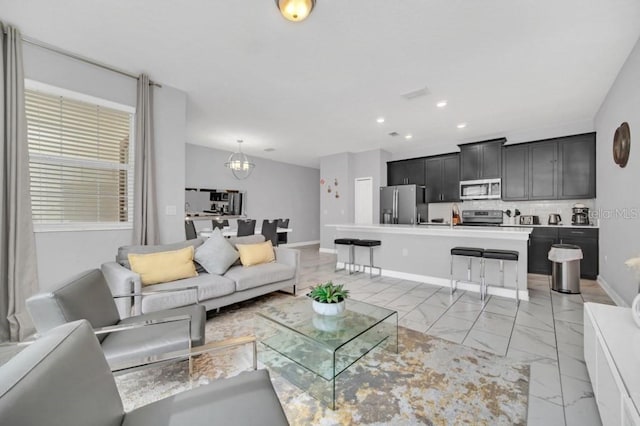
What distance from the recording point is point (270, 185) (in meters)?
8.64

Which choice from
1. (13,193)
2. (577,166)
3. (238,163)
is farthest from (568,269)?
(13,193)

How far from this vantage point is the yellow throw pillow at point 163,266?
275 centimetres

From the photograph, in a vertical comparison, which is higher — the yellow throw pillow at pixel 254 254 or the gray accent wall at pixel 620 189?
the gray accent wall at pixel 620 189

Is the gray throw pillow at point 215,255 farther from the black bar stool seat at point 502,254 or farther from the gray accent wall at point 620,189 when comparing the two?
the gray accent wall at point 620,189

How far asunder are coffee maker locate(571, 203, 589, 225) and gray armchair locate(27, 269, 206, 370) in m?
6.28

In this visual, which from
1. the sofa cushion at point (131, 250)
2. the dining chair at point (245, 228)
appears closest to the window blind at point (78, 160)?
the sofa cushion at point (131, 250)

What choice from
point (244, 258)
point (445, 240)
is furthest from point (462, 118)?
point (244, 258)

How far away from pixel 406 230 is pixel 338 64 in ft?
9.46

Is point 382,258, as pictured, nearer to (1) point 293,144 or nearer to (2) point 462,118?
(2) point 462,118

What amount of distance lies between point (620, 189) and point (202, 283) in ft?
16.3

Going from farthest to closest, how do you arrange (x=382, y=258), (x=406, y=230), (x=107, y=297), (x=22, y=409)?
(x=382, y=258) < (x=406, y=230) < (x=107, y=297) < (x=22, y=409)

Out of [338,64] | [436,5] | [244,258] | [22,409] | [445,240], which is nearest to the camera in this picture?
[22,409]

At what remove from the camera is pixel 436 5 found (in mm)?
2217

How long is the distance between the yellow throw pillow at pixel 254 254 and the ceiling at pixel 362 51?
2139 millimetres
